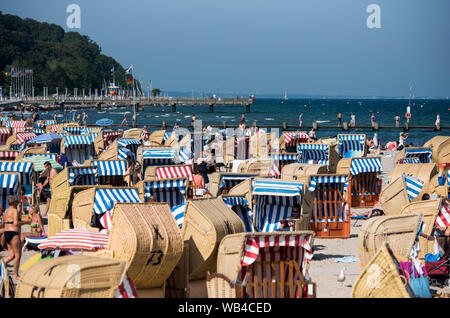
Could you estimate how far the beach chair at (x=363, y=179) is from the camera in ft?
55.8

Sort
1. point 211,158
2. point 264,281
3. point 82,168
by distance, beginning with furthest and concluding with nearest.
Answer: point 211,158 < point 82,168 < point 264,281

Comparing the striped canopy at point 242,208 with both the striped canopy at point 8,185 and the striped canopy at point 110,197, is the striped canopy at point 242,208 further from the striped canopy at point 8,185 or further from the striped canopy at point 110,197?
the striped canopy at point 8,185

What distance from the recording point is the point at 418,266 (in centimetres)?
809

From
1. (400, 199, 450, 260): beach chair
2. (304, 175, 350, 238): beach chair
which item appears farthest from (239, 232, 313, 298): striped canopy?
(304, 175, 350, 238): beach chair

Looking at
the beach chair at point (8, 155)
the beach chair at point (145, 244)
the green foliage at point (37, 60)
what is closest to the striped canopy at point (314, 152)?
the beach chair at point (8, 155)

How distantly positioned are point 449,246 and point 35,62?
569 ft

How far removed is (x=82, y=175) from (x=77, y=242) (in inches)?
301

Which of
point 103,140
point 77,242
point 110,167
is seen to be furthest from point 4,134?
point 77,242

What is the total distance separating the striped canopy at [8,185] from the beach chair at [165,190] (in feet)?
8.21

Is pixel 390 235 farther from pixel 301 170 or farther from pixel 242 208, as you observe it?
pixel 301 170

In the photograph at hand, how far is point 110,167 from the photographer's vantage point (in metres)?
16.7
